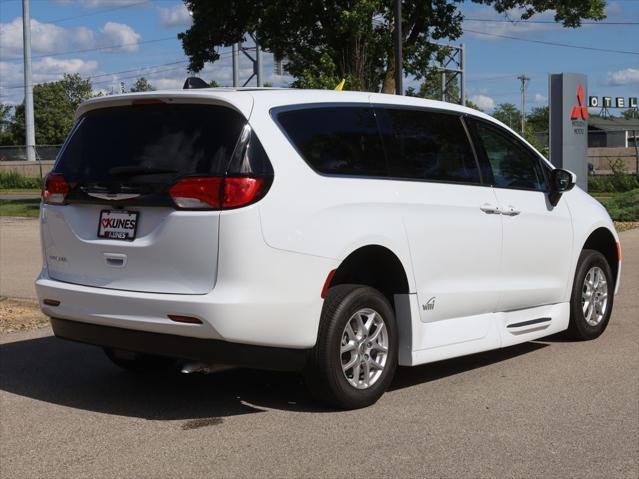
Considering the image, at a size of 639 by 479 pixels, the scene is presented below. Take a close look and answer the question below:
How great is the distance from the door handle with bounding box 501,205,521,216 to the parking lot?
3.81ft

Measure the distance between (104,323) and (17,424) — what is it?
776 mm

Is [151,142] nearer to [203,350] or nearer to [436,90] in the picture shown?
[203,350]

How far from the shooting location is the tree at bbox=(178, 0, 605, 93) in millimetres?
26281

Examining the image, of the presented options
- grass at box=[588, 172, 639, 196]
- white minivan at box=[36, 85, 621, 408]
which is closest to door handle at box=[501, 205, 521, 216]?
white minivan at box=[36, 85, 621, 408]

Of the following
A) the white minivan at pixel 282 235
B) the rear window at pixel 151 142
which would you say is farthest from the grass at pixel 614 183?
the rear window at pixel 151 142

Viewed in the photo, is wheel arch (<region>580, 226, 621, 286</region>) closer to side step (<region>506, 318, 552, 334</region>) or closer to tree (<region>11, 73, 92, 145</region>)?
side step (<region>506, 318, 552, 334</region>)

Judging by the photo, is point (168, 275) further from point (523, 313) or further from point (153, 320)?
point (523, 313)

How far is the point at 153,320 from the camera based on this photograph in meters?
5.23

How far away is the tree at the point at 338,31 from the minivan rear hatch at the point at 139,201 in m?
19.5

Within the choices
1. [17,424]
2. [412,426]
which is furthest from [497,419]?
[17,424]

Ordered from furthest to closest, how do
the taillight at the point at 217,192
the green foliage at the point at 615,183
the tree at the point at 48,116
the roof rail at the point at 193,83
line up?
the tree at the point at 48,116 → the green foliage at the point at 615,183 → the roof rail at the point at 193,83 → the taillight at the point at 217,192

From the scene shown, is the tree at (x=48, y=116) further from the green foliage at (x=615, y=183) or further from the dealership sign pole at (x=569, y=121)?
the dealership sign pole at (x=569, y=121)

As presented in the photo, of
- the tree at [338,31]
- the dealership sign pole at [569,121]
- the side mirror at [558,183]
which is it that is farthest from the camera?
the tree at [338,31]

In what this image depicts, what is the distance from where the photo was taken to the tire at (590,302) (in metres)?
7.72
